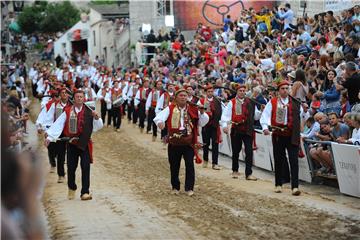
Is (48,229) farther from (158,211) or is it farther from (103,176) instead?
(103,176)

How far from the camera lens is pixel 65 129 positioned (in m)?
12.7

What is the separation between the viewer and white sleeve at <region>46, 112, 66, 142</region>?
41.7 ft

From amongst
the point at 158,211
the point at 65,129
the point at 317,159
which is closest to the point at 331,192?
the point at 317,159

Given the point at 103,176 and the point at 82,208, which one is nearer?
the point at 82,208

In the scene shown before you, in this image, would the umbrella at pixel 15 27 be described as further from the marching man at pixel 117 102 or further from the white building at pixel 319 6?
the white building at pixel 319 6

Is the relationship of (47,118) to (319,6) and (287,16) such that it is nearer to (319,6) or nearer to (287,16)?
(319,6)

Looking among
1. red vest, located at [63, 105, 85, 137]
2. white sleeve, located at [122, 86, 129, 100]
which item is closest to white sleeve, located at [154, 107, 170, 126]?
red vest, located at [63, 105, 85, 137]

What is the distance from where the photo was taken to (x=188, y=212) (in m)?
10.7

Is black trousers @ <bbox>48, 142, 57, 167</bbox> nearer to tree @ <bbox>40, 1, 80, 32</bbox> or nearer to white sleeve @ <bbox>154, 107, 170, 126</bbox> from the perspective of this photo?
white sleeve @ <bbox>154, 107, 170, 126</bbox>

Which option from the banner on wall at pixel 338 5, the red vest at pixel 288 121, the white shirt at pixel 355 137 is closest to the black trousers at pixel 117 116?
the banner on wall at pixel 338 5

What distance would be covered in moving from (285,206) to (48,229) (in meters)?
3.49

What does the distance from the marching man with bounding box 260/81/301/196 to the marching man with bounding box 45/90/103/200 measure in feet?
9.55

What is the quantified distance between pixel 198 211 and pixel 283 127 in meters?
2.75

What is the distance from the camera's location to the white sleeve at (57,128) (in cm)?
1270
